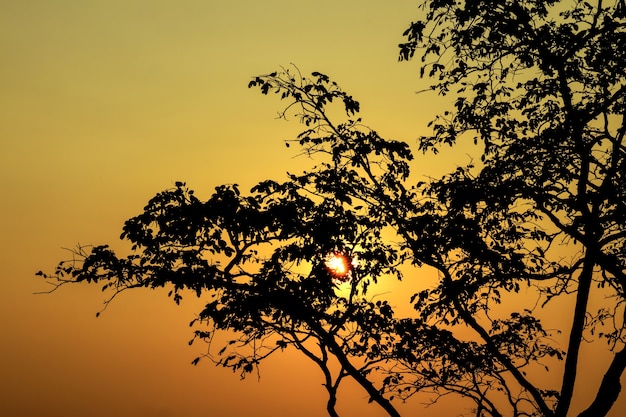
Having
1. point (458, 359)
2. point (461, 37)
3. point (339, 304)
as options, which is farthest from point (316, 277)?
point (461, 37)

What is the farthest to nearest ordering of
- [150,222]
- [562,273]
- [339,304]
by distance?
[339,304], [562,273], [150,222]

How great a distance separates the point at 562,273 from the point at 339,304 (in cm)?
477

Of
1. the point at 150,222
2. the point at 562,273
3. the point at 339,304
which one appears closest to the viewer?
the point at 150,222

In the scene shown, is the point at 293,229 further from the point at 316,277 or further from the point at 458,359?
the point at 458,359

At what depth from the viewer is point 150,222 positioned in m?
12.5

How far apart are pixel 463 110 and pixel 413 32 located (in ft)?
7.53

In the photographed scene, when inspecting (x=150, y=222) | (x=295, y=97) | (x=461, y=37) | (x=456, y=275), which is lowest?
(x=150, y=222)

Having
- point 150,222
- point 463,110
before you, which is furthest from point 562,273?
point 150,222

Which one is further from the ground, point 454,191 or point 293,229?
point 454,191

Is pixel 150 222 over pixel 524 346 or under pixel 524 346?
under

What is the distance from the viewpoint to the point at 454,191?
12844 millimetres

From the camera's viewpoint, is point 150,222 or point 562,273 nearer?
point 150,222

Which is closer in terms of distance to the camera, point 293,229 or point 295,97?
point 293,229

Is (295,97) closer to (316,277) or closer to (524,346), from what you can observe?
(316,277)
